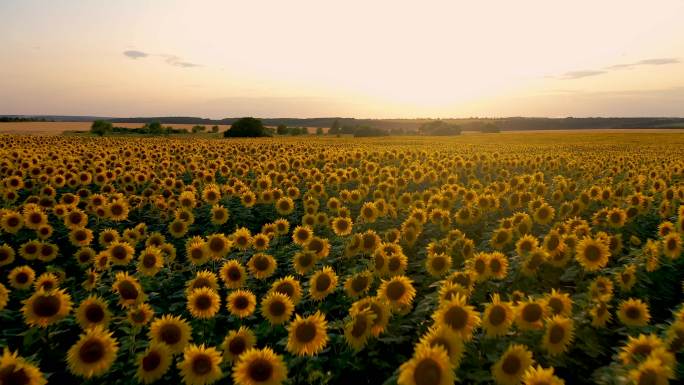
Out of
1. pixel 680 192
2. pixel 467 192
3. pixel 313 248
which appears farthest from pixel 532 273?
pixel 680 192

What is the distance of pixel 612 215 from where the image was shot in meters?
9.20

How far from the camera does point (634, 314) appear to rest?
520 cm

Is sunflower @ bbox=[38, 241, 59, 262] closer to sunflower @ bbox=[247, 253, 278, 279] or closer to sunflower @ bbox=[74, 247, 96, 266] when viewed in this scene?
sunflower @ bbox=[74, 247, 96, 266]

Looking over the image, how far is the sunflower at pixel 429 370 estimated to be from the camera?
11.9ft

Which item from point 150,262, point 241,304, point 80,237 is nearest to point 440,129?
point 80,237

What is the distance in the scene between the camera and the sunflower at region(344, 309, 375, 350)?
15.8ft

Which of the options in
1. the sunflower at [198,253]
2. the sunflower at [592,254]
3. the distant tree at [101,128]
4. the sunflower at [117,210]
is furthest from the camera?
the distant tree at [101,128]

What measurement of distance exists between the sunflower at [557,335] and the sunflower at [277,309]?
9.85ft

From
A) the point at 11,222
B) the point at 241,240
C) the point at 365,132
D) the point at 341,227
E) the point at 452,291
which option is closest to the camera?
the point at 452,291

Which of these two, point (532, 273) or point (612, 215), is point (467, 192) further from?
point (532, 273)

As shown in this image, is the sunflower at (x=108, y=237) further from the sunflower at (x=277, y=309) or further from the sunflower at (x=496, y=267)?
the sunflower at (x=496, y=267)

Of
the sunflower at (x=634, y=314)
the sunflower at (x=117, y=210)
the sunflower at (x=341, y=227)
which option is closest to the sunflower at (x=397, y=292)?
the sunflower at (x=634, y=314)

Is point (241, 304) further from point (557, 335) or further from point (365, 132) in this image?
point (365, 132)

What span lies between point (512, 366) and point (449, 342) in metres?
0.58
